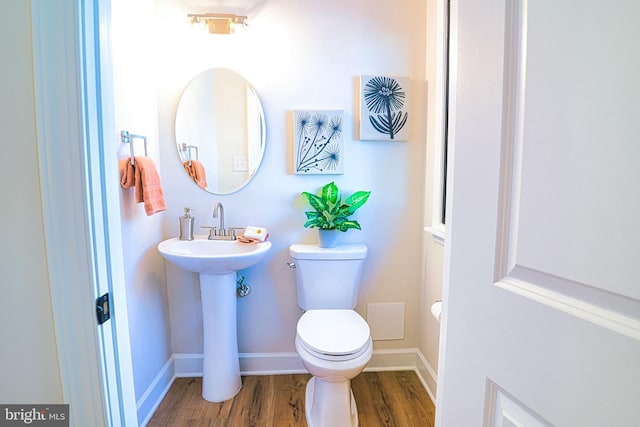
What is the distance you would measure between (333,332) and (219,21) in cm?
178

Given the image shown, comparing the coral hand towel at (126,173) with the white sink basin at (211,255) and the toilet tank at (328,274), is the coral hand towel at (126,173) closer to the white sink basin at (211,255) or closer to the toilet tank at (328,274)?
the white sink basin at (211,255)

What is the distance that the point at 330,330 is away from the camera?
143 centimetres

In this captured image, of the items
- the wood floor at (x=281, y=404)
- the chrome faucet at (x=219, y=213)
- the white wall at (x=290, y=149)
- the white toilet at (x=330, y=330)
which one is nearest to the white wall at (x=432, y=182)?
the white wall at (x=290, y=149)

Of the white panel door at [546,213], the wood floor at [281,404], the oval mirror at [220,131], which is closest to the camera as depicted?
the white panel door at [546,213]

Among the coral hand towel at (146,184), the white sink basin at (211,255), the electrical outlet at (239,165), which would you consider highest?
the electrical outlet at (239,165)

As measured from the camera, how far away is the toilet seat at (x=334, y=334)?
1.27 metres

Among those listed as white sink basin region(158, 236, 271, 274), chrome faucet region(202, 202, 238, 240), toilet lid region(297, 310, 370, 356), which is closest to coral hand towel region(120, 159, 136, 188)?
white sink basin region(158, 236, 271, 274)

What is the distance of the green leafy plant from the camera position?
A: 5.54 ft

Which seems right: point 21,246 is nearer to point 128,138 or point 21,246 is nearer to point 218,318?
point 128,138

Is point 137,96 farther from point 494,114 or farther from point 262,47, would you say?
point 494,114

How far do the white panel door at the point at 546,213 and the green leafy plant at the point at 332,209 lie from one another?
3.61 ft

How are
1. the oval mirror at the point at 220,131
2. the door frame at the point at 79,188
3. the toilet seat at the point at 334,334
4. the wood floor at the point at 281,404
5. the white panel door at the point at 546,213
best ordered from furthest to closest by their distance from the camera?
1. the oval mirror at the point at 220,131
2. the wood floor at the point at 281,404
3. the toilet seat at the point at 334,334
4. the door frame at the point at 79,188
5. the white panel door at the point at 546,213

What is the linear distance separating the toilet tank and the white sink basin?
→ 26 cm

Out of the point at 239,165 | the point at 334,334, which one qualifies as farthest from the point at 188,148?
the point at 334,334
